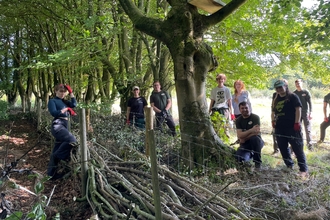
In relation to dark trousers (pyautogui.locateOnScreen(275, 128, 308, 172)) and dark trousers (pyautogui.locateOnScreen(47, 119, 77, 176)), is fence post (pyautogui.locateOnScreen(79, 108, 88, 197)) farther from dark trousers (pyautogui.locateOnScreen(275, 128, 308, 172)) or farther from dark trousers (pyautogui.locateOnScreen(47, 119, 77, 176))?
dark trousers (pyautogui.locateOnScreen(275, 128, 308, 172))

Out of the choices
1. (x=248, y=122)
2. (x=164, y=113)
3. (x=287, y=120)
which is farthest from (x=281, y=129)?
(x=164, y=113)

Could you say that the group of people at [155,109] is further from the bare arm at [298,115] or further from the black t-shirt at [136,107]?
the bare arm at [298,115]

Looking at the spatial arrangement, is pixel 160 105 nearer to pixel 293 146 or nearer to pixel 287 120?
pixel 287 120

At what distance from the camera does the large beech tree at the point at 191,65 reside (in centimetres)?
512

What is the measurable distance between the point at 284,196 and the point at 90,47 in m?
5.54

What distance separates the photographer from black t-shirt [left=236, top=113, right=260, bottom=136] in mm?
5160

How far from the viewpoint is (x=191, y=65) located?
5.18m

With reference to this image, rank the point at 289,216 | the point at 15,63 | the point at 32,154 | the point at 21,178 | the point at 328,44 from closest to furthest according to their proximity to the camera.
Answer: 1. the point at 289,216
2. the point at 328,44
3. the point at 21,178
4. the point at 32,154
5. the point at 15,63

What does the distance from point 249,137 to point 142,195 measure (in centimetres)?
247

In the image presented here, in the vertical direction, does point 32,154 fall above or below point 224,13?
below

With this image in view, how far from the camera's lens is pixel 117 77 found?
908 cm

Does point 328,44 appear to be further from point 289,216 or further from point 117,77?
point 117,77

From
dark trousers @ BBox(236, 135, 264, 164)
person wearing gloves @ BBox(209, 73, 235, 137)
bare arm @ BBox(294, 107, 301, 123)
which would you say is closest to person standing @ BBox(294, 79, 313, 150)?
person wearing gloves @ BBox(209, 73, 235, 137)

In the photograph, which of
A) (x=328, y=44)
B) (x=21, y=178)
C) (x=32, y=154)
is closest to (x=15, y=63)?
(x=32, y=154)
